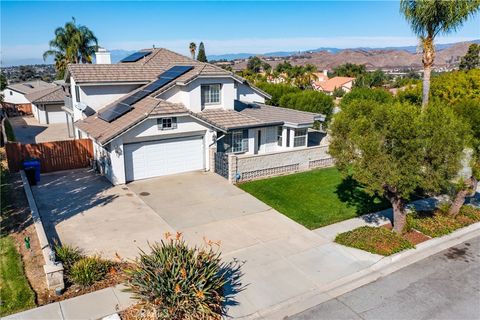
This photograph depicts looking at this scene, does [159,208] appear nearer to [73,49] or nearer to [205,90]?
[205,90]

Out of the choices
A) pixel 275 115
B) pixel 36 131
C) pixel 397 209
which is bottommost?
pixel 36 131

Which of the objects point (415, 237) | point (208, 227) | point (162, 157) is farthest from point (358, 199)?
point (162, 157)

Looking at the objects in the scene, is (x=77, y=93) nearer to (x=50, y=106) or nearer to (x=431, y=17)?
(x=50, y=106)

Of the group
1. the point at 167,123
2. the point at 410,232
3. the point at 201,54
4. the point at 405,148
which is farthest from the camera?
the point at 201,54

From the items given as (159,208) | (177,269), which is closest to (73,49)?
(159,208)

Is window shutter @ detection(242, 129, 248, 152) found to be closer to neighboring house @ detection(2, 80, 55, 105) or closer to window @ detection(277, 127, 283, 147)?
window @ detection(277, 127, 283, 147)
